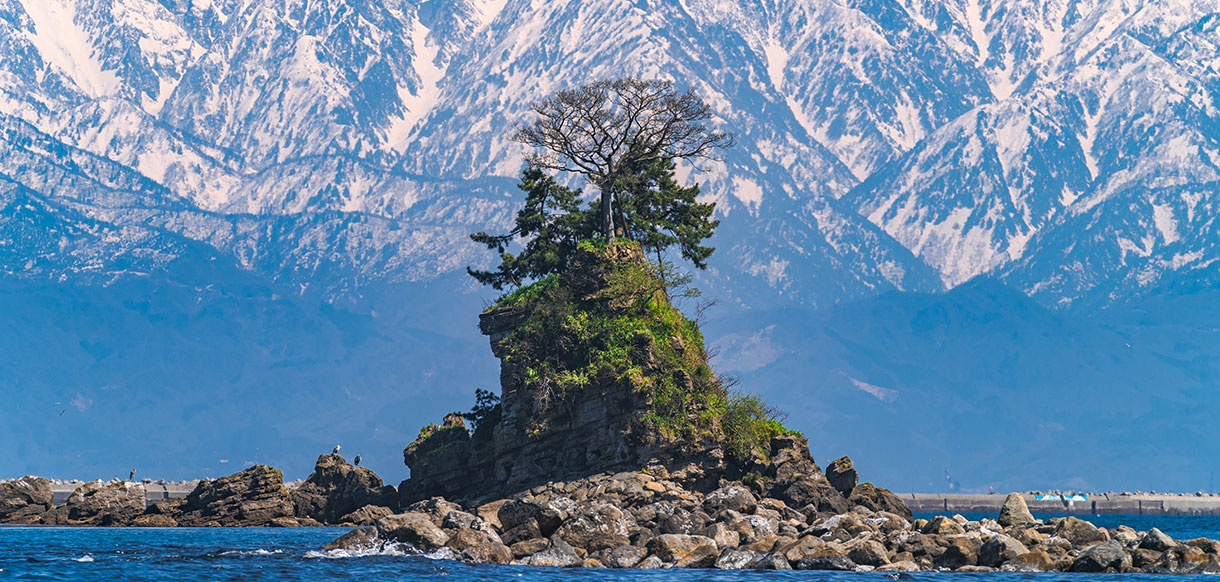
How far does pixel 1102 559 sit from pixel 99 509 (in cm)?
6843

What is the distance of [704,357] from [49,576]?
49.4 meters

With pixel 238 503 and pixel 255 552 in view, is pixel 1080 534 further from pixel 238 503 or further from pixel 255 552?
pixel 238 503

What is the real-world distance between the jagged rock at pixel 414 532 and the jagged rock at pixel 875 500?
1310 inches

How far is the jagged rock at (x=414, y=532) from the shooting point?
7088cm

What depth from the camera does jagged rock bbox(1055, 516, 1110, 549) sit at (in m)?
70.2

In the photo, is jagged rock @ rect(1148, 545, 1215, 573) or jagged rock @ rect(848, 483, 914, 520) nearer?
jagged rock @ rect(1148, 545, 1215, 573)

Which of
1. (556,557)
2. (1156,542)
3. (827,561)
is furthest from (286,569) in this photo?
(1156,542)

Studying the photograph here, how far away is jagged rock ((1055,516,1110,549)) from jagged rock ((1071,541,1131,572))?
4174mm

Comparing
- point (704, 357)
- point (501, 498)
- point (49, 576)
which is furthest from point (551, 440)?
point (49, 576)

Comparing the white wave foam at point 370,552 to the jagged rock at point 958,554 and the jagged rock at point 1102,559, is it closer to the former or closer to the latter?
the jagged rock at point 958,554

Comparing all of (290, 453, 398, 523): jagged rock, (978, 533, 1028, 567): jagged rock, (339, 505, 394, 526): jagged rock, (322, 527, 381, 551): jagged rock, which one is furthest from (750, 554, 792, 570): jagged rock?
(290, 453, 398, 523): jagged rock

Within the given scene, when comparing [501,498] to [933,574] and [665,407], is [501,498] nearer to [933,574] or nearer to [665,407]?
[665,407]

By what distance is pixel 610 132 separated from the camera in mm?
106562

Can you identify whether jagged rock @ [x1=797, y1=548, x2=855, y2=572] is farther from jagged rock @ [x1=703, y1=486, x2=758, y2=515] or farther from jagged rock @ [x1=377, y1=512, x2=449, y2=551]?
jagged rock @ [x1=377, y1=512, x2=449, y2=551]
